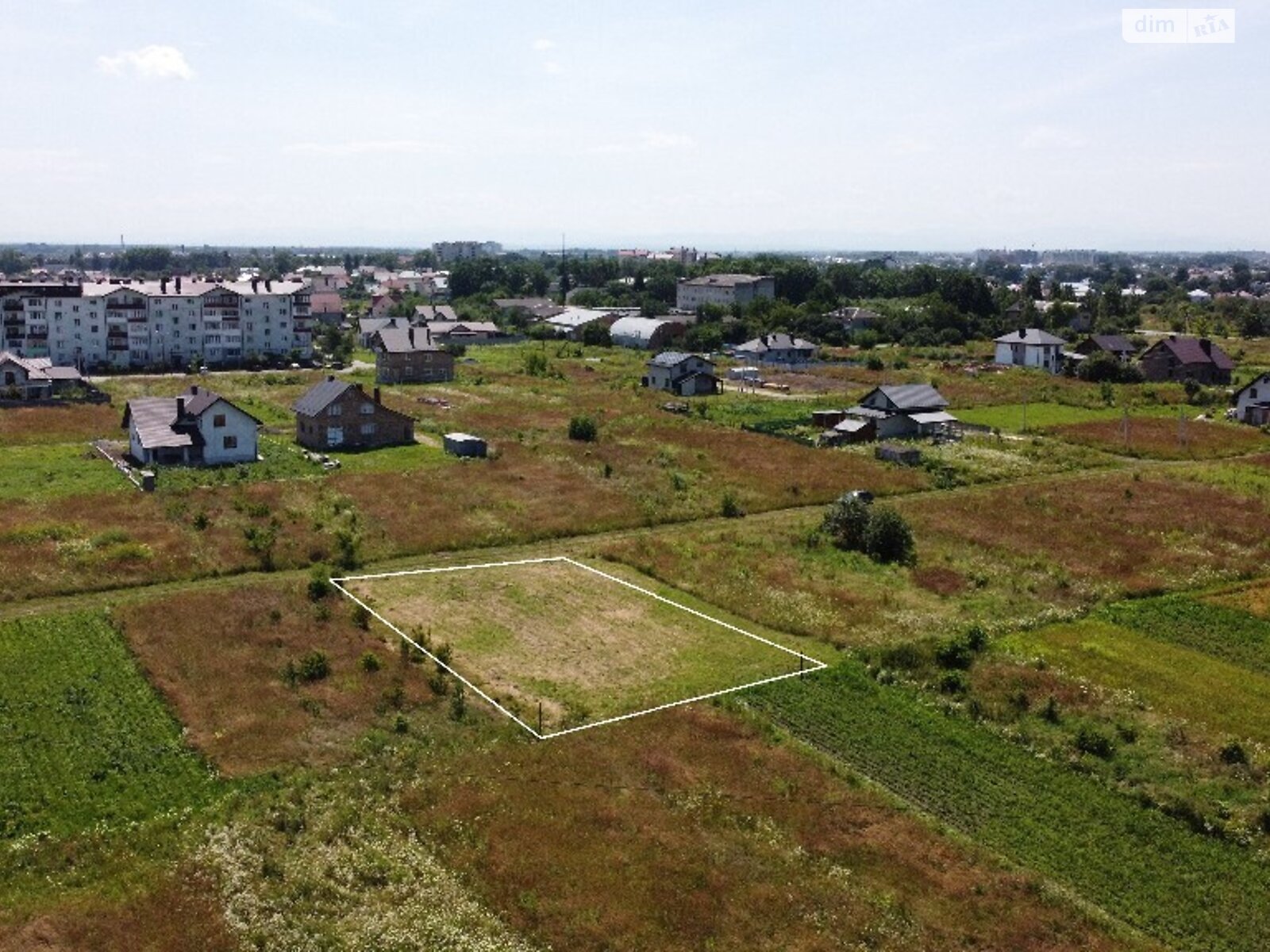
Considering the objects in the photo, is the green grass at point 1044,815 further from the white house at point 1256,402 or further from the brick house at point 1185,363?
the brick house at point 1185,363

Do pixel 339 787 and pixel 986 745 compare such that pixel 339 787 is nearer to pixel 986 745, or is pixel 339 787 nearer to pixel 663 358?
pixel 986 745

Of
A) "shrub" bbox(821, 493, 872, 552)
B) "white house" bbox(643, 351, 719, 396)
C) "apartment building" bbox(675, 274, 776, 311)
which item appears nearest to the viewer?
"shrub" bbox(821, 493, 872, 552)

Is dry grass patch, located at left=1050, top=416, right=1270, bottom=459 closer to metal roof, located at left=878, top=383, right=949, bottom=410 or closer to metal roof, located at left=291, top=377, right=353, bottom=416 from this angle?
metal roof, located at left=878, top=383, right=949, bottom=410

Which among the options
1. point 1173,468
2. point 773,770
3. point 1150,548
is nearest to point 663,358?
point 1173,468

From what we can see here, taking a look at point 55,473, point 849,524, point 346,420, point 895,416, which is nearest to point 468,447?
point 346,420

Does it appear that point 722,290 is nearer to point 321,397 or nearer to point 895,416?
point 895,416

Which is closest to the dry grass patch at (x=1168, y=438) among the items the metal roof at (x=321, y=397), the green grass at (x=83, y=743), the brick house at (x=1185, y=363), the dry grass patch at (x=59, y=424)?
the brick house at (x=1185, y=363)

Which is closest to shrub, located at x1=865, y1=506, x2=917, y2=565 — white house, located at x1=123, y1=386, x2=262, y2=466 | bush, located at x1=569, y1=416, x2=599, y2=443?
bush, located at x1=569, y1=416, x2=599, y2=443
